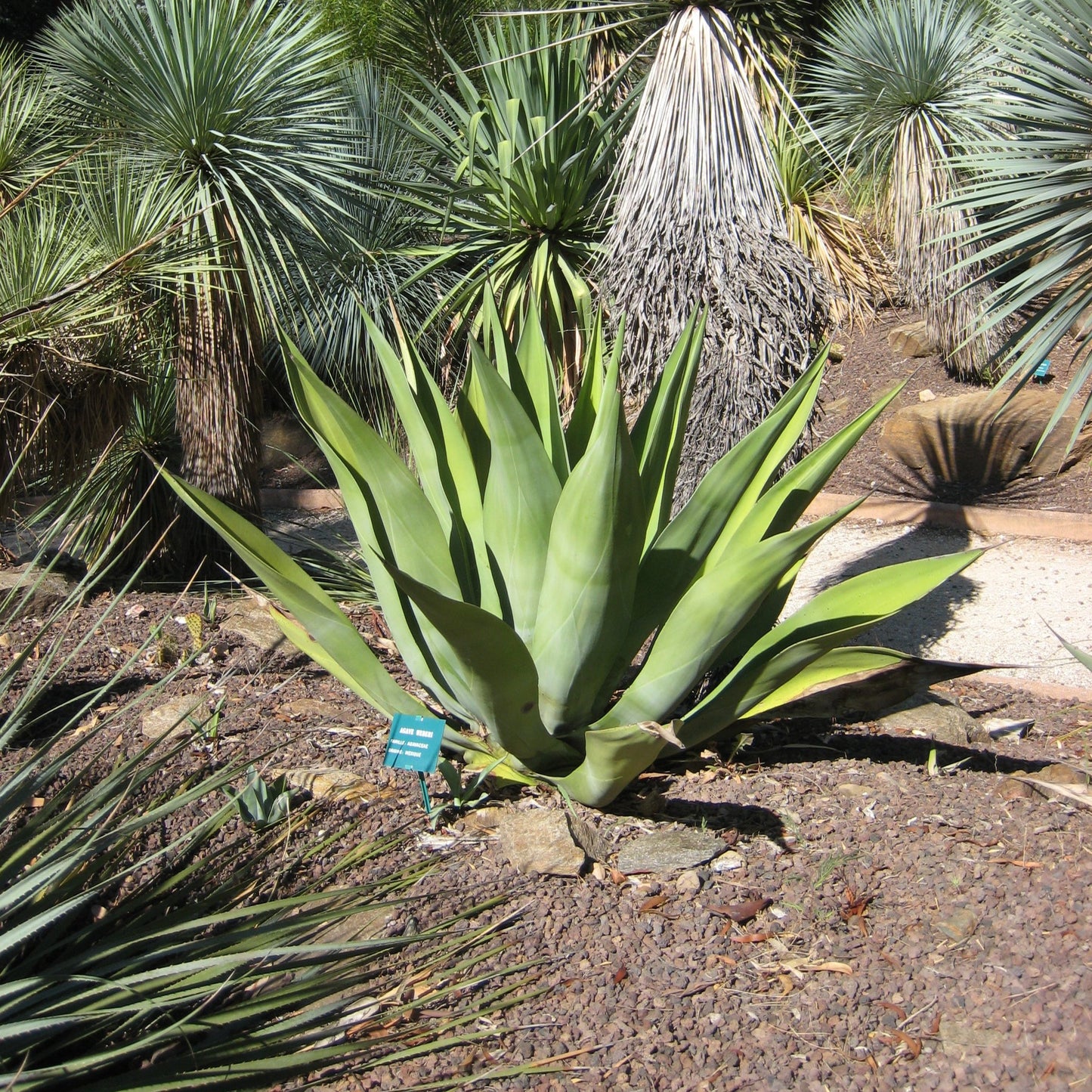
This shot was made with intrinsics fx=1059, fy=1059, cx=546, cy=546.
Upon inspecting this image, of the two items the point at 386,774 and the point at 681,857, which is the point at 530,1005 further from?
the point at 386,774

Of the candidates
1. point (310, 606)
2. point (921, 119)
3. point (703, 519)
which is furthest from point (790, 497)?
point (921, 119)

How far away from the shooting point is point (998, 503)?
852 centimetres

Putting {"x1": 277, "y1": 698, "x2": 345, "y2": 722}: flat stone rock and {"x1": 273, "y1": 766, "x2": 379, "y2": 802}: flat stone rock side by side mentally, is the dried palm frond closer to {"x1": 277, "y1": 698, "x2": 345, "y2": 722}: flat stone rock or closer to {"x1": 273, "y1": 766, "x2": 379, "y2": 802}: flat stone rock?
{"x1": 277, "y1": 698, "x2": 345, "y2": 722}: flat stone rock

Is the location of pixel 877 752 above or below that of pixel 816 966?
below

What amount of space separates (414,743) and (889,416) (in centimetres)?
880

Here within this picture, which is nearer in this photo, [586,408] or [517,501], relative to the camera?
[517,501]

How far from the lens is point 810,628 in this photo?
3383 mm

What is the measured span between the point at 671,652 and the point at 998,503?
6.38m

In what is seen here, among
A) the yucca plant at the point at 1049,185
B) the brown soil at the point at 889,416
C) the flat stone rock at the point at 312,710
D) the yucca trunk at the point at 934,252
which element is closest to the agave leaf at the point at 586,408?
the flat stone rock at the point at 312,710

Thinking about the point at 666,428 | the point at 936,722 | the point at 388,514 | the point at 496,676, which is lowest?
the point at 936,722

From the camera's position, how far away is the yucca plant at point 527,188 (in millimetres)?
6863

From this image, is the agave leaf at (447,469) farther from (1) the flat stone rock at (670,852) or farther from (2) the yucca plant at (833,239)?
(2) the yucca plant at (833,239)

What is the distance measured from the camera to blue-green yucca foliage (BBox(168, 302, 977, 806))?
2.93 metres

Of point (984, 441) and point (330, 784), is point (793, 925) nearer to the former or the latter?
point (330, 784)
